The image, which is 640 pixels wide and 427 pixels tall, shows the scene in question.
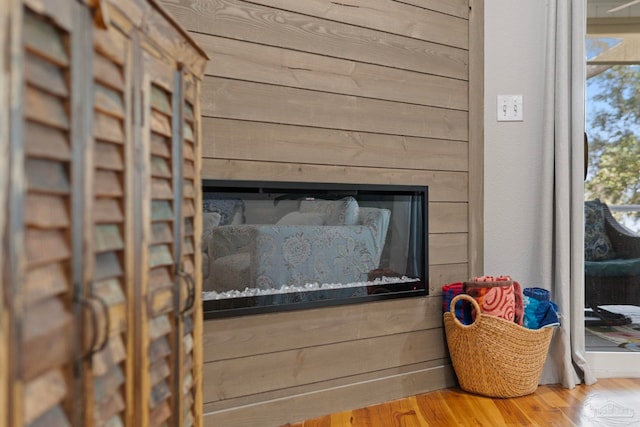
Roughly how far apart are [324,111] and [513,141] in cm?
→ 101

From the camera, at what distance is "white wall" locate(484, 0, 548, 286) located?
264 centimetres

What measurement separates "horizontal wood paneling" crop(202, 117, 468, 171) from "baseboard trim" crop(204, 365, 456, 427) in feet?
2.95

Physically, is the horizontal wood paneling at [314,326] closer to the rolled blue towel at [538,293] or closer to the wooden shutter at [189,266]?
the rolled blue towel at [538,293]

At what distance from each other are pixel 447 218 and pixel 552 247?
1.73 ft

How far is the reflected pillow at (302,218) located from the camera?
213 cm

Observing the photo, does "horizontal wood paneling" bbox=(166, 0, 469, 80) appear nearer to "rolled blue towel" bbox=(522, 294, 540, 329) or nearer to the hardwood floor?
"rolled blue towel" bbox=(522, 294, 540, 329)

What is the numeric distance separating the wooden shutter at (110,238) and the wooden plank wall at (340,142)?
3.56 feet

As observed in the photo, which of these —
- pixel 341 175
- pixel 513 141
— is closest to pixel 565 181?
pixel 513 141

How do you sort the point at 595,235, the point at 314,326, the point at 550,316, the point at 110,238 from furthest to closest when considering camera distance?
the point at 595,235 < the point at 550,316 < the point at 314,326 < the point at 110,238

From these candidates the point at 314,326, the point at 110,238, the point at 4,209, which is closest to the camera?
the point at 4,209

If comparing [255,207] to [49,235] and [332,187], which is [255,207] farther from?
[49,235]

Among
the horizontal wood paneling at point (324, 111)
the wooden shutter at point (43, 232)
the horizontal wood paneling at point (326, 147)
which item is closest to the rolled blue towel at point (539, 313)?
the horizontal wood paneling at point (326, 147)

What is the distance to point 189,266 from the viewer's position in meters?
1.24

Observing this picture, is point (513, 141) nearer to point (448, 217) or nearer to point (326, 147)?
point (448, 217)
